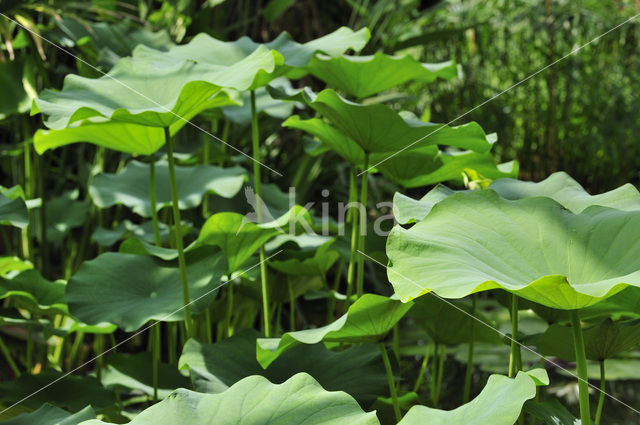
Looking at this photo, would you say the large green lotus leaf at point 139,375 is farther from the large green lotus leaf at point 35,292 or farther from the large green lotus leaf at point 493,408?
the large green lotus leaf at point 493,408

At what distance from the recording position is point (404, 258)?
669 millimetres

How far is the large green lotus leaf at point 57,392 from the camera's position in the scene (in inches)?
41.1

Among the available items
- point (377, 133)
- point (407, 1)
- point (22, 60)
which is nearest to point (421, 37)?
point (407, 1)

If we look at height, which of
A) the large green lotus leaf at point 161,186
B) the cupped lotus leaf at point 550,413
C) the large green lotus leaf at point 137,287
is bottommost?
the cupped lotus leaf at point 550,413

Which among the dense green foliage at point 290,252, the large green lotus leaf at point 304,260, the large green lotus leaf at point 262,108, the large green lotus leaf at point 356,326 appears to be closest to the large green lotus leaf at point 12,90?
the dense green foliage at point 290,252

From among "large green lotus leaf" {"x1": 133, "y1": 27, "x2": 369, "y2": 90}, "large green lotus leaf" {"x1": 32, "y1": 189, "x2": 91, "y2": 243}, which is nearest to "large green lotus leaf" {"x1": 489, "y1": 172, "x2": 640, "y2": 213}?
"large green lotus leaf" {"x1": 133, "y1": 27, "x2": 369, "y2": 90}

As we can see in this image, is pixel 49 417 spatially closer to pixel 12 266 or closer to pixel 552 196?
pixel 12 266

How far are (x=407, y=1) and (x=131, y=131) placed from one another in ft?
4.94

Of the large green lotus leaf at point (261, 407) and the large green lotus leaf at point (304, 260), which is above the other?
the large green lotus leaf at point (261, 407)

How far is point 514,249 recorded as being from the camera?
71cm

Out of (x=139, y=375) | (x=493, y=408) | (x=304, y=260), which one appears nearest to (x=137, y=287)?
(x=139, y=375)

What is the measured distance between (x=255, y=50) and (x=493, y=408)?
27.6 inches

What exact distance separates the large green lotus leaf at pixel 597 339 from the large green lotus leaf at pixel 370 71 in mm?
480

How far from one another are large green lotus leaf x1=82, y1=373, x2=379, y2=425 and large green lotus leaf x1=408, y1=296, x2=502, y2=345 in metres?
0.38
